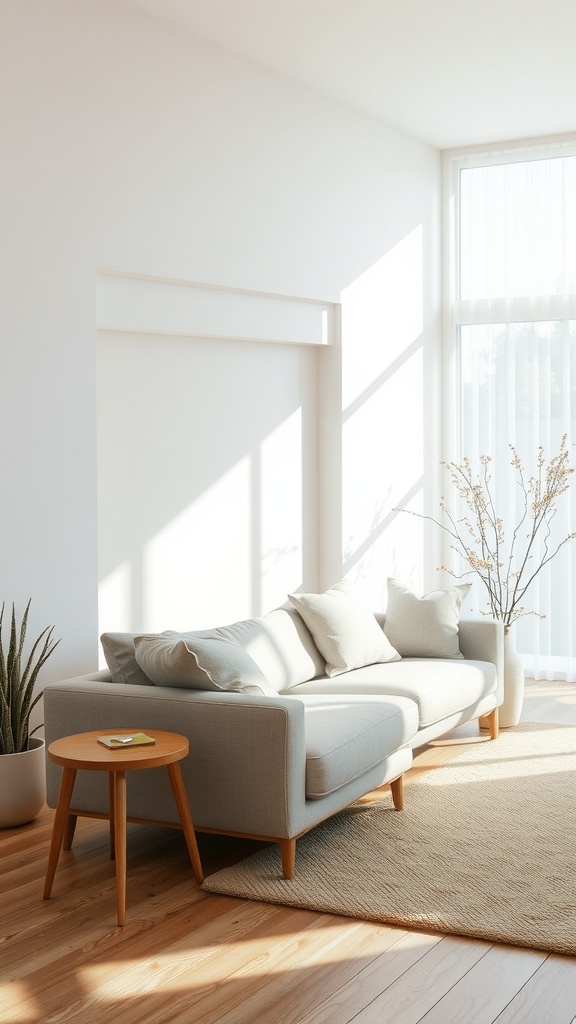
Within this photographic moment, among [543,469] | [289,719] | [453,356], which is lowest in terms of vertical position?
[289,719]

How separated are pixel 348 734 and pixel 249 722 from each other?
47cm

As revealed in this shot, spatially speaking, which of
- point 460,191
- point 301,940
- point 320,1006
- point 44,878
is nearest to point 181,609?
point 44,878

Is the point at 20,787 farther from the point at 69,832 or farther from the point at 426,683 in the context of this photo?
the point at 426,683

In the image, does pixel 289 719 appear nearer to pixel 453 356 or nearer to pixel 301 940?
pixel 301 940

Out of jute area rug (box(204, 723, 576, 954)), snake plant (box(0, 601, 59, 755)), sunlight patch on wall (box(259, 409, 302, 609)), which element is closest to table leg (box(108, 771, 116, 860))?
jute area rug (box(204, 723, 576, 954))

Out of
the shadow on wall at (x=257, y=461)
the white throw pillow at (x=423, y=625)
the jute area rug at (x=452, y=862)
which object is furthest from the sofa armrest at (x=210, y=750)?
the white throw pillow at (x=423, y=625)

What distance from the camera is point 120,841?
3.38 meters

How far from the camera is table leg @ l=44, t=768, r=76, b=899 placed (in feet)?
11.6

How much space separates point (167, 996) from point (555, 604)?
495 centimetres

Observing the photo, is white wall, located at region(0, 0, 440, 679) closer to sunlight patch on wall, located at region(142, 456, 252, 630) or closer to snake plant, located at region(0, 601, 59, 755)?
sunlight patch on wall, located at region(142, 456, 252, 630)

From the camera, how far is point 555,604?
7352mm

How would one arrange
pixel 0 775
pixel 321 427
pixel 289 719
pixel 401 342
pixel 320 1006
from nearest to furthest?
1. pixel 320 1006
2. pixel 289 719
3. pixel 0 775
4. pixel 321 427
5. pixel 401 342

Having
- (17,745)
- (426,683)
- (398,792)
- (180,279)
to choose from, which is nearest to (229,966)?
(398,792)

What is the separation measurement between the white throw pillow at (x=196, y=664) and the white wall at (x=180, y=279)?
850 mm
